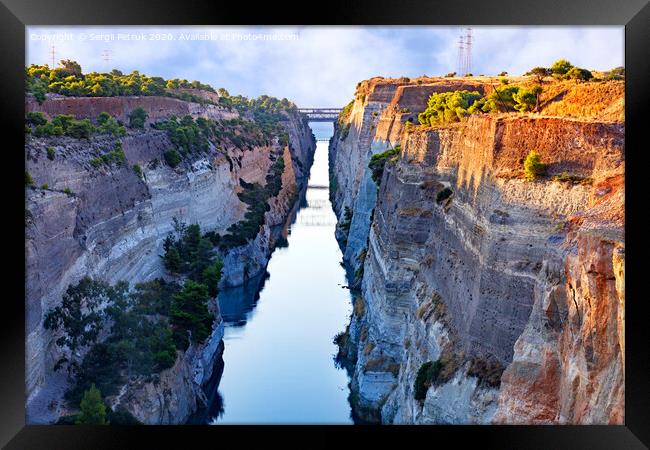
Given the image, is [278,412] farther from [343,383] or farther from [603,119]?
[603,119]

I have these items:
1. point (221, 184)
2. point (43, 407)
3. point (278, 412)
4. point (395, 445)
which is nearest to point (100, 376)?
point (43, 407)

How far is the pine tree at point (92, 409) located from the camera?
44.0 feet

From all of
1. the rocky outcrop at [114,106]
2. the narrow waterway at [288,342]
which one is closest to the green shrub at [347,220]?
the narrow waterway at [288,342]

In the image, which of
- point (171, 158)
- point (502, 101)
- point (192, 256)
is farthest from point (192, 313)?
point (502, 101)

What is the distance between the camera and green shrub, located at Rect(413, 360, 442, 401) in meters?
13.6

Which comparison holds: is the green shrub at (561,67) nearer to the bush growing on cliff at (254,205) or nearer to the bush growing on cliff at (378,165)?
the bush growing on cliff at (378,165)

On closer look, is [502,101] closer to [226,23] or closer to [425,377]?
[425,377]

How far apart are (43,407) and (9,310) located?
3099 mm

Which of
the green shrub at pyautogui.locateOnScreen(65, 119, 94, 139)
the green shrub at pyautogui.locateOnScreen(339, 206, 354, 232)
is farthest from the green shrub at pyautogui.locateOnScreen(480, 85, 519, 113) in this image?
the green shrub at pyautogui.locateOnScreen(339, 206, 354, 232)

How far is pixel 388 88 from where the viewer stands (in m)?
39.7

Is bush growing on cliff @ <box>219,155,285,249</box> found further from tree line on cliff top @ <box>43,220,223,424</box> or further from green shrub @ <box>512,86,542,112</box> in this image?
green shrub @ <box>512,86,542,112</box>

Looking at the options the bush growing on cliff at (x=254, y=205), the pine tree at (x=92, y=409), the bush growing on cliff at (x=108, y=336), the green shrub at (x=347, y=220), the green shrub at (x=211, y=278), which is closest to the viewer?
the pine tree at (x=92, y=409)

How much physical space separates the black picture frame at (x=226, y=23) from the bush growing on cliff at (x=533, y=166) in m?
1.30

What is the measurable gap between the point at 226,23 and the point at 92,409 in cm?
739
